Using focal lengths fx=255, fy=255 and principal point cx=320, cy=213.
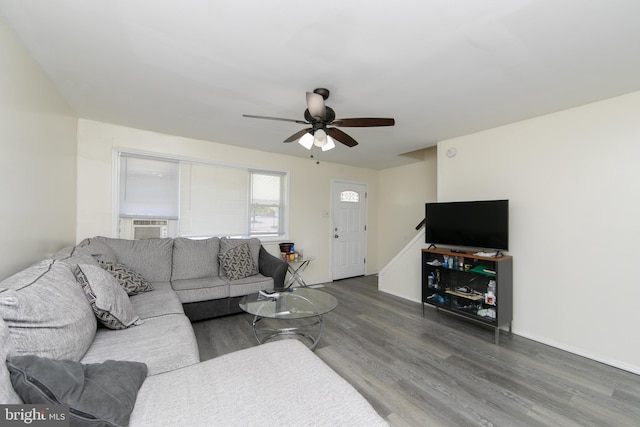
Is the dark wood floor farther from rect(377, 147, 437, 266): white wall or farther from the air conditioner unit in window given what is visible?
rect(377, 147, 437, 266): white wall

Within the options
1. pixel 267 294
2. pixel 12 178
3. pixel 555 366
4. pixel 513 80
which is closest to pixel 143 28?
pixel 12 178

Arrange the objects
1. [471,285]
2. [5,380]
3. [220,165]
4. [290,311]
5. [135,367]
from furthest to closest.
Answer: [220,165] < [471,285] < [290,311] < [135,367] < [5,380]

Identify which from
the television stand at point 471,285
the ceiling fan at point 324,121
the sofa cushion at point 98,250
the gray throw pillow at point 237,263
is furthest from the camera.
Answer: the gray throw pillow at point 237,263

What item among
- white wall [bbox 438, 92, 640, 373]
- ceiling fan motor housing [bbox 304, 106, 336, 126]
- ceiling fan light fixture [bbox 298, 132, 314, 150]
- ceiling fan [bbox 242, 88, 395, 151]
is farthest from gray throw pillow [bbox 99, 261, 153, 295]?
white wall [bbox 438, 92, 640, 373]

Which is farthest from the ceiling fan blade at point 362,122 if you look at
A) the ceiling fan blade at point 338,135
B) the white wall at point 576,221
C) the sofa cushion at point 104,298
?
the sofa cushion at point 104,298

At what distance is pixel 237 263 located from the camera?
11.1 feet

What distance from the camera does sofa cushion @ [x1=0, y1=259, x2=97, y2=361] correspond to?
103 centimetres

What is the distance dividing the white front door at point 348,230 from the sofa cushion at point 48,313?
3.98m

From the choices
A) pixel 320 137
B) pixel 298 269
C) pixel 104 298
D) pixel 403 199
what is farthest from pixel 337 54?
pixel 403 199

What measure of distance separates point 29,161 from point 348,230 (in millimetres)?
4474

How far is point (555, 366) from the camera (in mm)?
2242

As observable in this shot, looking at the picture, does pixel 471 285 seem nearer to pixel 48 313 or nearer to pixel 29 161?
pixel 48 313

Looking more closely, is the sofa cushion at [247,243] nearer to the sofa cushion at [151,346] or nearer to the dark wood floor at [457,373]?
the dark wood floor at [457,373]

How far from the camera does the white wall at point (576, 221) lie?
88.6 inches
